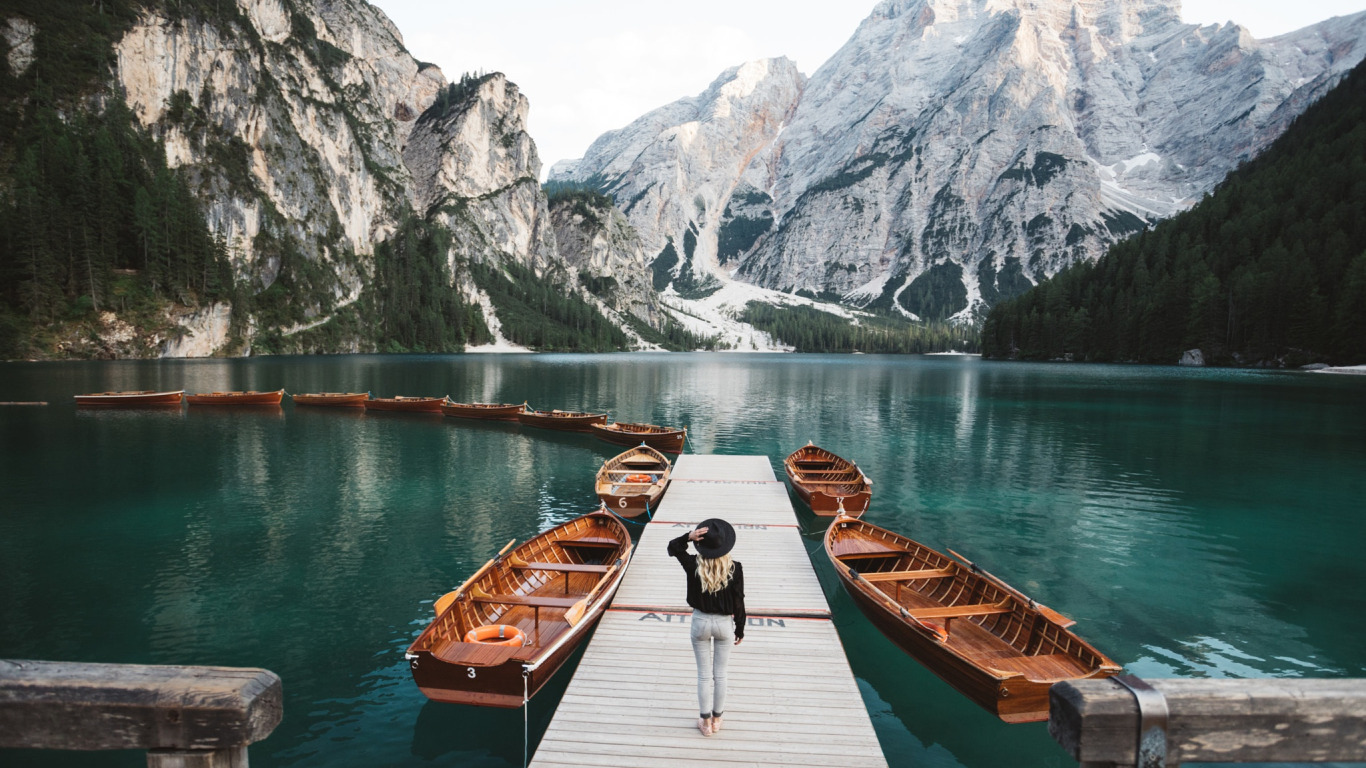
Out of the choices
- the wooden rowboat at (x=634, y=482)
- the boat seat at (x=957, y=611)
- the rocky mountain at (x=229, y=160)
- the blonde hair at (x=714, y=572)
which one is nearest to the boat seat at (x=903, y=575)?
the boat seat at (x=957, y=611)

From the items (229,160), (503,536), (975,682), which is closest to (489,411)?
(503,536)

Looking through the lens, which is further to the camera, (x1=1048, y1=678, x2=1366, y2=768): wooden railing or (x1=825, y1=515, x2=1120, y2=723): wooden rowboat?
(x1=825, y1=515, x2=1120, y2=723): wooden rowboat

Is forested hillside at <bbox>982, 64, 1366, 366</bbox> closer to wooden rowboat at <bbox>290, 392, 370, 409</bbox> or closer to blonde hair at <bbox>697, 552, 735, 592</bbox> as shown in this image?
blonde hair at <bbox>697, 552, 735, 592</bbox>

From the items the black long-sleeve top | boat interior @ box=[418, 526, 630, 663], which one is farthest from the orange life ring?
the black long-sleeve top

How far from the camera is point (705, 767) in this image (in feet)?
30.8

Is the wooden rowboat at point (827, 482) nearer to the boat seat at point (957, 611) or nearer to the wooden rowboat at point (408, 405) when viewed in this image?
the boat seat at point (957, 611)

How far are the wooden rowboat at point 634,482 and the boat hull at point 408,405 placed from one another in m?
34.9

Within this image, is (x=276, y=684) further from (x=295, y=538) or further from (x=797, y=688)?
(x=295, y=538)

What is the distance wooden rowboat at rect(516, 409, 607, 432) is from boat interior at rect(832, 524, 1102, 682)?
113 ft

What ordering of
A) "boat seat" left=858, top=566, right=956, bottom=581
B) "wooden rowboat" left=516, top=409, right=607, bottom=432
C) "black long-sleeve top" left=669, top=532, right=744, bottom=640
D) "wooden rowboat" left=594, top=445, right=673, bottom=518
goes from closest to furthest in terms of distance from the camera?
1. "black long-sleeve top" left=669, top=532, right=744, bottom=640
2. "boat seat" left=858, top=566, right=956, bottom=581
3. "wooden rowboat" left=594, top=445, right=673, bottom=518
4. "wooden rowboat" left=516, top=409, right=607, bottom=432

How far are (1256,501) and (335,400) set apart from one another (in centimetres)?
7346

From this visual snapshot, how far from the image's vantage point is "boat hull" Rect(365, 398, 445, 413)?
61.2 m

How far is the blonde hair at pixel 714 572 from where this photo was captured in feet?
28.8

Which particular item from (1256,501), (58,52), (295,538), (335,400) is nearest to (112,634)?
(295,538)
